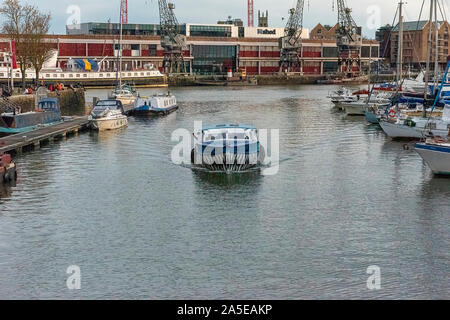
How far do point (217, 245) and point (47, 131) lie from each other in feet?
103

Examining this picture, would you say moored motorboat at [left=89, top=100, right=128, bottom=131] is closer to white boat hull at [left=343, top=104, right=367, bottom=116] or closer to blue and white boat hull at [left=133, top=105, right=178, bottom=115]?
blue and white boat hull at [left=133, top=105, right=178, bottom=115]

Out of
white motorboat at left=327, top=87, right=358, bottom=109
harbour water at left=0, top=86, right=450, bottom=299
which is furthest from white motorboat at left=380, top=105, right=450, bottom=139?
white motorboat at left=327, top=87, right=358, bottom=109

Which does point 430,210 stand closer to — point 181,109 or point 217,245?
point 217,245

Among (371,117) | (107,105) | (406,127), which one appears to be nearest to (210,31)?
(371,117)

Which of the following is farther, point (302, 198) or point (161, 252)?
point (302, 198)

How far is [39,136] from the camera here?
50.4 m

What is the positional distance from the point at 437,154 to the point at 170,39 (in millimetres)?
140669

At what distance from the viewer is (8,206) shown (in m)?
31.4

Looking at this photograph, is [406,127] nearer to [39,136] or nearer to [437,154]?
[437,154]

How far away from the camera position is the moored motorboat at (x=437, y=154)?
36000 mm

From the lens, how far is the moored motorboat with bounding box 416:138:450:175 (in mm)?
36000

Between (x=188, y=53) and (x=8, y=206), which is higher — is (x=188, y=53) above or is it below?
above

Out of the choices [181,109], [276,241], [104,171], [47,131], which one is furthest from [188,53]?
[276,241]
